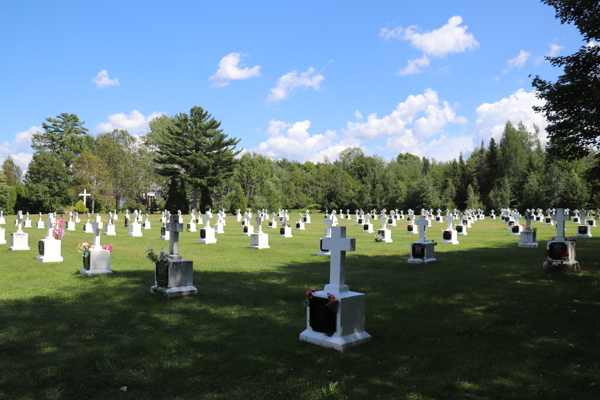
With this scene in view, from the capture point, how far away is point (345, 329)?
6117 mm

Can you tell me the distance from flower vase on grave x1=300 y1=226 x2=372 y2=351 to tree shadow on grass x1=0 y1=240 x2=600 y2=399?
17 centimetres

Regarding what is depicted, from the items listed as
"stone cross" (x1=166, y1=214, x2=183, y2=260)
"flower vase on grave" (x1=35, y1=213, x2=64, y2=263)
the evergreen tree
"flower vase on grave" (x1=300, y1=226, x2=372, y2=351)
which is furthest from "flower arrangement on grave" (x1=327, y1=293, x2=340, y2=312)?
the evergreen tree

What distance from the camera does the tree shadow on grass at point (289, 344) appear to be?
15.8 feet

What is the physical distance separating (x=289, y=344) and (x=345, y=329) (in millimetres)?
801

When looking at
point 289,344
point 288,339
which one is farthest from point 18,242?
point 289,344

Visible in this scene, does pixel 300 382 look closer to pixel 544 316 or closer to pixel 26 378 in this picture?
pixel 26 378

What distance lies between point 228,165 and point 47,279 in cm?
4631

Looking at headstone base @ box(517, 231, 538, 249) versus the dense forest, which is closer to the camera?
headstone base @ box(517, 231, 538, 249)

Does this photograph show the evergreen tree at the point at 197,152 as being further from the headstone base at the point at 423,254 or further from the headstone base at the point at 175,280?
the headstone base at the point at 175,280

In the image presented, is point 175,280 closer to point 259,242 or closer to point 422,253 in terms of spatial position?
point 422,253

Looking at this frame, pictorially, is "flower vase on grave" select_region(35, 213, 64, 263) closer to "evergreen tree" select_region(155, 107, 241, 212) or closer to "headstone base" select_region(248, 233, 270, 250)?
"headstone base" select_region(248, 233, 270, 250)

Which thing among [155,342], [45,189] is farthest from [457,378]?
[45,189]

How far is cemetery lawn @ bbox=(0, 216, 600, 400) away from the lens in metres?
4.80

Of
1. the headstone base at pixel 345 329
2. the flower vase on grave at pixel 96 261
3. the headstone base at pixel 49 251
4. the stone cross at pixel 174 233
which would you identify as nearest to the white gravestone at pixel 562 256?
the headstone base at pixel 345 329
